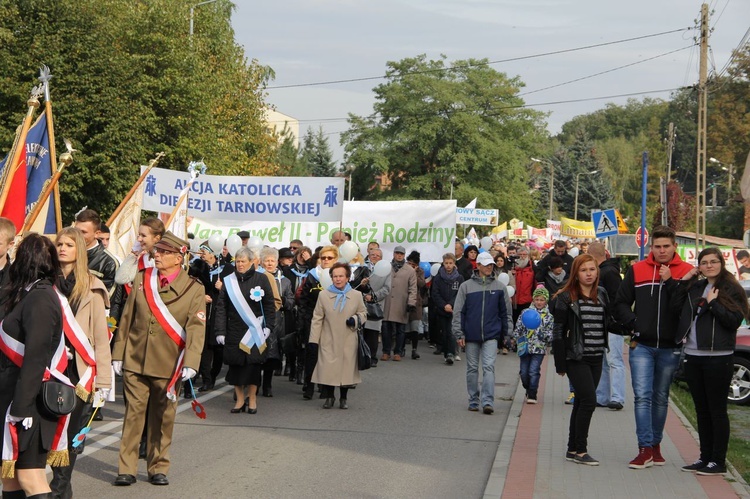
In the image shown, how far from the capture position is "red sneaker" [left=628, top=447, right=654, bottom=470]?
8797 millimetres

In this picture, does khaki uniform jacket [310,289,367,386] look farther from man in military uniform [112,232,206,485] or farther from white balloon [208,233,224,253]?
man in military uniform [112,232,206,485]

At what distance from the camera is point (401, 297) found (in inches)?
706

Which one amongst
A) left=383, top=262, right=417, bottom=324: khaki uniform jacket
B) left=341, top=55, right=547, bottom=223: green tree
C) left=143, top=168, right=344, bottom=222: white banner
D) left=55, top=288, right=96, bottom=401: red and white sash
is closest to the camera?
left=55, top=288, right=96, bottom=401: red and white sash

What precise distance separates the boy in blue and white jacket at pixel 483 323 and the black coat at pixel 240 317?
2.12m

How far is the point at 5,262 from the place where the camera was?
7008 mm

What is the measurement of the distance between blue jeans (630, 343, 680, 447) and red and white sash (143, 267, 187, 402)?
12.0ft

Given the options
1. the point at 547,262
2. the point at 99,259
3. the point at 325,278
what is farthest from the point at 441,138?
the point at 99,259

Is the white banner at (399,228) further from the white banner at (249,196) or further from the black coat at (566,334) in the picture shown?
the black coat at (566,334)

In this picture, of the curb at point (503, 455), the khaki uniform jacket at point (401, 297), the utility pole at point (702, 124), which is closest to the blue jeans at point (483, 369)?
the curb at point (503, 455)

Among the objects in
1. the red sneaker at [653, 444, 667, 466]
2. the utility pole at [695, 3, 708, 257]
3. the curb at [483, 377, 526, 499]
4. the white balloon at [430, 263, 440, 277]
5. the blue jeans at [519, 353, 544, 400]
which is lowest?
the curb at [483, 377, 526, 499]

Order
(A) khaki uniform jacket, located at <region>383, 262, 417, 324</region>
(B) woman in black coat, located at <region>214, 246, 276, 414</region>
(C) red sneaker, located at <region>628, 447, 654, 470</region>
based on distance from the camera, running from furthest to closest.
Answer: (A) khaki uniform jacket, located at <region>383, 262, 417, 324</region>
(B) woman in black coat, located at <region>214, 246, 276, 414</region>
(C) red sneaker, located at <region>628, 447, 654, 470</region>

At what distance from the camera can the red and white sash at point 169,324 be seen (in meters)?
7.92

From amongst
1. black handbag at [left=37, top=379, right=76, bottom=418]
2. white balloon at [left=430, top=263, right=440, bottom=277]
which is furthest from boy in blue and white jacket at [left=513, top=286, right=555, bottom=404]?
Answer: black handbag at [left=37, top=379, right=76, bottom=418]

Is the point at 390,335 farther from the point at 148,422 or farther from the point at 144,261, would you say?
the point at 148,422
